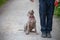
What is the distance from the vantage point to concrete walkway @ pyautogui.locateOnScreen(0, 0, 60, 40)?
2.94m

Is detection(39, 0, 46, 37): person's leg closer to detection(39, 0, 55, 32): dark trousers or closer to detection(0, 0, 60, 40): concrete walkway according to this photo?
detection(39, 0, 55, 32): dark trousers

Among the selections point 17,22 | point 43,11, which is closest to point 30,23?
point 43,11

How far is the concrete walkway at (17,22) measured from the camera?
116 inches

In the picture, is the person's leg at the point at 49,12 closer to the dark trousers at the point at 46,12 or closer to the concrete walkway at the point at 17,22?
the dark trousers at the point at 46,12

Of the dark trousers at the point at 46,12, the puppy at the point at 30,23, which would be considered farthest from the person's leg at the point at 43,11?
the puppy at the point at 30,23

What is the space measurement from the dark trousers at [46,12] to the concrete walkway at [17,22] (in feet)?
0.63

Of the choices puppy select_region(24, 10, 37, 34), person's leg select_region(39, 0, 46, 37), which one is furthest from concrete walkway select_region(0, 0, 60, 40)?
person's leg select_region(39, 0, 46, 37)

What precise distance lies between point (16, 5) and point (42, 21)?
1.99 meters

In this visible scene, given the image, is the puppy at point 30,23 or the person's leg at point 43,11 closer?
the person's leg at point 43,11

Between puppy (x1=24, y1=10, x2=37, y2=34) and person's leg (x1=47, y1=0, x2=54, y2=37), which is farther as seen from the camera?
puppy (x1=24, y1=10, x2=37, y2=34)

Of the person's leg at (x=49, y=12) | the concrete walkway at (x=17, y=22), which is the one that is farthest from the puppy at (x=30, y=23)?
the person's leg at (x=49, y=12)

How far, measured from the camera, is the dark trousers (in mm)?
2750

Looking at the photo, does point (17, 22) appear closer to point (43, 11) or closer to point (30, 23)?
point (30, 23)

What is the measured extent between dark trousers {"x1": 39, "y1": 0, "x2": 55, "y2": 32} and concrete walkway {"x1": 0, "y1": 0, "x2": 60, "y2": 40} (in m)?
0.19
